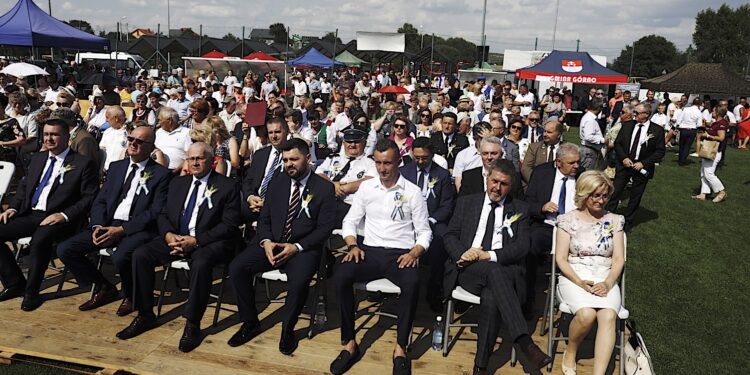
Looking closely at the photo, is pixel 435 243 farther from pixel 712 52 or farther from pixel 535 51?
pixel 712 52

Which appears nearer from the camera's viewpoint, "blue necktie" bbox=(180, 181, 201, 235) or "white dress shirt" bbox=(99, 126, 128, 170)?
"blue necktie" bbox=(180, 181, 201, 235)

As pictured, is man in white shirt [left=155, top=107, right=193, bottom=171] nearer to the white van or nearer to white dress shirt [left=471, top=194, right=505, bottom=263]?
white dress shirt [left=471, top=194, right=505, bottom=263]

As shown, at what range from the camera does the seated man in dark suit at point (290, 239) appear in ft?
13.8

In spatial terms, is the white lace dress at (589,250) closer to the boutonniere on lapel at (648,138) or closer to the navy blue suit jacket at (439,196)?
the navy blue suit jacket at (439,196)

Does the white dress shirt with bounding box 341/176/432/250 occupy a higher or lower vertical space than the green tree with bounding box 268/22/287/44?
lower

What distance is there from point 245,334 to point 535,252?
2585mm

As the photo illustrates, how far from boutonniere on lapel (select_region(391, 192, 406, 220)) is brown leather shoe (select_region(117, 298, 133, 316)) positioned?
2378mm

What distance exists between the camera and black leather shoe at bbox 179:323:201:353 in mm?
4102

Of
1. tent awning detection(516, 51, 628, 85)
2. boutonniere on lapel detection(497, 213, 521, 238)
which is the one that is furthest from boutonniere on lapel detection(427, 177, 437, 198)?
tent awning detection(516, 51, 628, 85)

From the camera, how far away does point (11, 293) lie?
491cm

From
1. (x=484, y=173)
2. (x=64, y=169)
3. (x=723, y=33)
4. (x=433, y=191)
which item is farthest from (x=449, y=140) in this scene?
(x=723, y=33)

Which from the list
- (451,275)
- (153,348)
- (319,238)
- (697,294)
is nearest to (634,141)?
(697,294)

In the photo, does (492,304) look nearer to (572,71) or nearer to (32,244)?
(32,244)

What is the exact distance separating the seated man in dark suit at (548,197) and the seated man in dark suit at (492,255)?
69 centimetres
